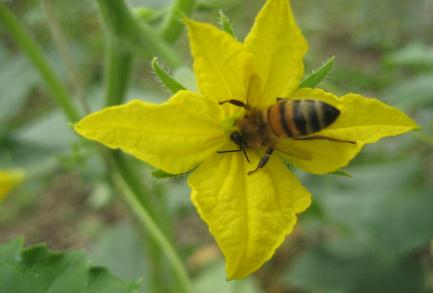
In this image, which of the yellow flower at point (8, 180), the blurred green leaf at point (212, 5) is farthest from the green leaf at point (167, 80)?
the yellow flower at point (8, 180)

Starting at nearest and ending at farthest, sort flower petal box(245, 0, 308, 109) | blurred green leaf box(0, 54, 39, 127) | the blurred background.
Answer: flower petal box(245, 0, 308, 109) < the blurred background < blurred green leaf box(0, 54, 39, 127)

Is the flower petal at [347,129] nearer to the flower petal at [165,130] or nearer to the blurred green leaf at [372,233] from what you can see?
the flower petal at [165,130]

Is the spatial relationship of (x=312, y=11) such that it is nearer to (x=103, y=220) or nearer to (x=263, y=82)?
(x=103, y=220)

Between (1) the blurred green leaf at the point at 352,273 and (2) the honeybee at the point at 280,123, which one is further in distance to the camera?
(1) the blurred green leaf at the point at 352,273

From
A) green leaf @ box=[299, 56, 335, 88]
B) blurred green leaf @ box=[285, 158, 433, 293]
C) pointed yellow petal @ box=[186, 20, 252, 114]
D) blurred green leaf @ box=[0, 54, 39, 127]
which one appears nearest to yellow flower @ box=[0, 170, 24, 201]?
blurred green leaf @ box=[0, 54, 39, 127]

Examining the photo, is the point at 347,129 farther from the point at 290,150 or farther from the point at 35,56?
the point at 35,56

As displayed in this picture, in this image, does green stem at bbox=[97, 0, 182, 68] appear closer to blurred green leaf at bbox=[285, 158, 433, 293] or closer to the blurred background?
the blurred background
